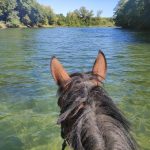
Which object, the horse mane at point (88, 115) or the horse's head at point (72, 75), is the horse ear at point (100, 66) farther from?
the horse mane at point (88, 115)

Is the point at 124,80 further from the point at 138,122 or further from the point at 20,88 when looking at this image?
the point at 138,122

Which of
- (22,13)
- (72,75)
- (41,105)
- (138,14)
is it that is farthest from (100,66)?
(22,13)

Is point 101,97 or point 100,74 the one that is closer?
point 101,97

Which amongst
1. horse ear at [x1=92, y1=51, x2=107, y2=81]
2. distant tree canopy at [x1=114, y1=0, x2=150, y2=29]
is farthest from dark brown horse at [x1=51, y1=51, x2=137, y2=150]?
distant tree canopy at [x1=114, y1=0, x2=150, y2=29]

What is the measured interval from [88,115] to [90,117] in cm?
2

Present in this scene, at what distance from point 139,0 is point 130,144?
203ft

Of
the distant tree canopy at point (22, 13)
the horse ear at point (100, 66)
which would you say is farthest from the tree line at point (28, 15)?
the horse ear at point (100, 66)

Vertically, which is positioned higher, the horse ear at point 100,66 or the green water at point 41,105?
the horse ear at point 100,66

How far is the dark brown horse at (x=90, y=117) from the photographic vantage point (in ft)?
6.49

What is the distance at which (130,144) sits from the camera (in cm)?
205

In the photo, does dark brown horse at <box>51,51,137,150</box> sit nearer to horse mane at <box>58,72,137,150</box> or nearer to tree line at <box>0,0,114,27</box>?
horse mane at <box>58,72,137,150</box>

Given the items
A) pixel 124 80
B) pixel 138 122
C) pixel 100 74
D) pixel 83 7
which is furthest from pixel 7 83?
pixel 83 7

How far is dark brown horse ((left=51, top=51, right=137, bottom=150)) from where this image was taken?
1.98 meters

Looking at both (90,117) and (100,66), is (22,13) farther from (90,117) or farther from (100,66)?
(90,117)
